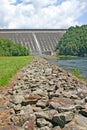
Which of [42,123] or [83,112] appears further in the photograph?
[83,112]

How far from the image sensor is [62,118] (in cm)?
1185

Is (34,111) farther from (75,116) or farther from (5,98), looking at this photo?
(5,98)

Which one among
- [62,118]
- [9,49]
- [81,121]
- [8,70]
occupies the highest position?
[62,118]

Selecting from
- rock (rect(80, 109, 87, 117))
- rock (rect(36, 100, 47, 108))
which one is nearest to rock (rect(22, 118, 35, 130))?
rock (rect(80, 109, 87, 117))

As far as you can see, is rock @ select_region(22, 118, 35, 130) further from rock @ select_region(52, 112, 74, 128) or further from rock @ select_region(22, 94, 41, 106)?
rock @ select_region(22, 94, 41, 106)

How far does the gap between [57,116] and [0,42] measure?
6179 inches

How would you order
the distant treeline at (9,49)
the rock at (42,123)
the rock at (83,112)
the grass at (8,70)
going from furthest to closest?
the distant treeline at (9,49) → the grass at (8,70) → the rock at (83,112) → the rock at (42,123)

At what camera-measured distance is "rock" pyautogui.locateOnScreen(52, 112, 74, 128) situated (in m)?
11.8

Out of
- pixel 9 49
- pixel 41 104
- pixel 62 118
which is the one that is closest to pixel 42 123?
pixel 62 118

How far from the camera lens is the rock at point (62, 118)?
1177 centimetres

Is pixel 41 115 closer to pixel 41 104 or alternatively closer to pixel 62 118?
pixel 62 118

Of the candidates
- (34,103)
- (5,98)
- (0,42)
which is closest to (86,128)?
(34,103)

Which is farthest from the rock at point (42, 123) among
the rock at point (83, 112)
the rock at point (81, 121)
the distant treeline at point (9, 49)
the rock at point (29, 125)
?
the distant treeline at point (9, 49)

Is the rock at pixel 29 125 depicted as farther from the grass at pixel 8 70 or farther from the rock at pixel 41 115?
the grass at pixel 8 70
